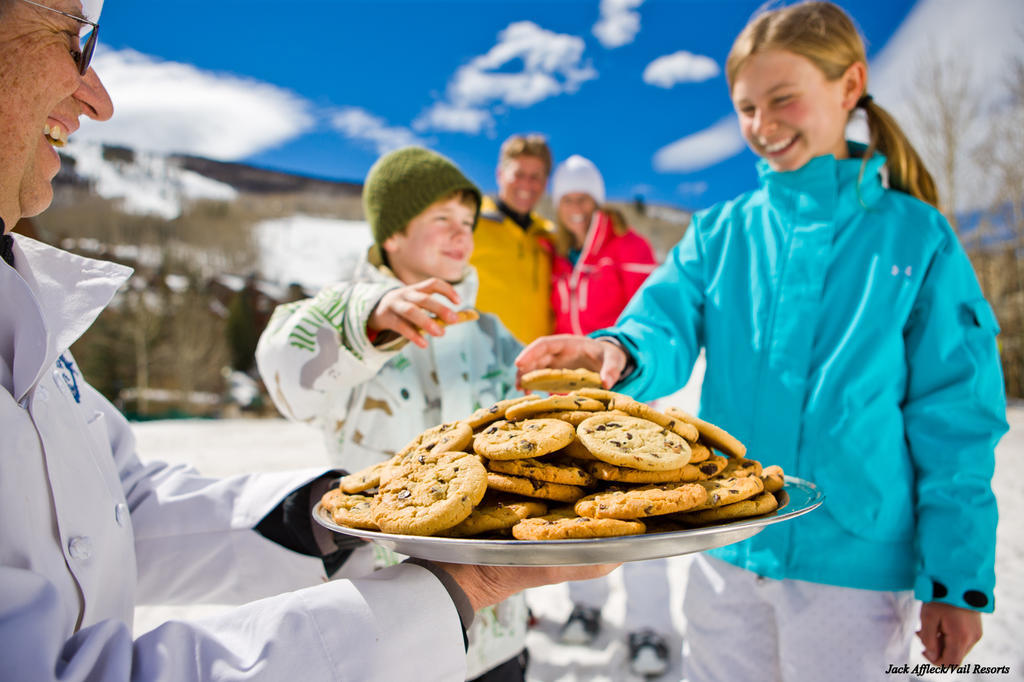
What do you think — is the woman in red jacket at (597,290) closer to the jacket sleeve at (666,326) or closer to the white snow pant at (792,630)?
the white snow pant at (792,630)

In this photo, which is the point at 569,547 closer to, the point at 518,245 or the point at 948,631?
the point at 948,631

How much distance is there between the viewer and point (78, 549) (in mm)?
1058

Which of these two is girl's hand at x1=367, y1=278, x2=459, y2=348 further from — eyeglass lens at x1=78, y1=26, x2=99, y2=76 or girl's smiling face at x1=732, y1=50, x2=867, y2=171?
girl's smiling face at x1=732, y1=50, x2=867, y2=171

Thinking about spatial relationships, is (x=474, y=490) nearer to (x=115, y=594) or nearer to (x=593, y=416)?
(x=593, y=416)

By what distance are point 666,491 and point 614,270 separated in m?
3.48

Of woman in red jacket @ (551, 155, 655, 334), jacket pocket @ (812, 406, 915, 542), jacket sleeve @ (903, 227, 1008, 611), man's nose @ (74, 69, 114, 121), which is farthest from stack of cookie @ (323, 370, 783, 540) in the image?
woman in red jacket @ (551, 155, 655, 334)

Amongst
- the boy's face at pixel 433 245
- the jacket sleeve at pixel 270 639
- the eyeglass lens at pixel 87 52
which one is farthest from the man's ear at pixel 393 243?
the jacket sleeve at pixel 270 639

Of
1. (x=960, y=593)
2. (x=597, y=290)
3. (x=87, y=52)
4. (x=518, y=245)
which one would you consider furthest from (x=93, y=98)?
(x=597, y=290)

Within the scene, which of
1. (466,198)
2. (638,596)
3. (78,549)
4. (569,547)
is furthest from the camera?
(638,596)

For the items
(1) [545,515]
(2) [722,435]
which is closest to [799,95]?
(2) [722,435]

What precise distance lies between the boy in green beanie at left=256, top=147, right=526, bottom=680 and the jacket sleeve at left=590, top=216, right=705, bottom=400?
0.54 m

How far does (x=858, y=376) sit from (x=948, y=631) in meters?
0.71

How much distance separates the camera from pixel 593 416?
121 centimetres

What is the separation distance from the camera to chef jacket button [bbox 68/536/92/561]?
1051mm
